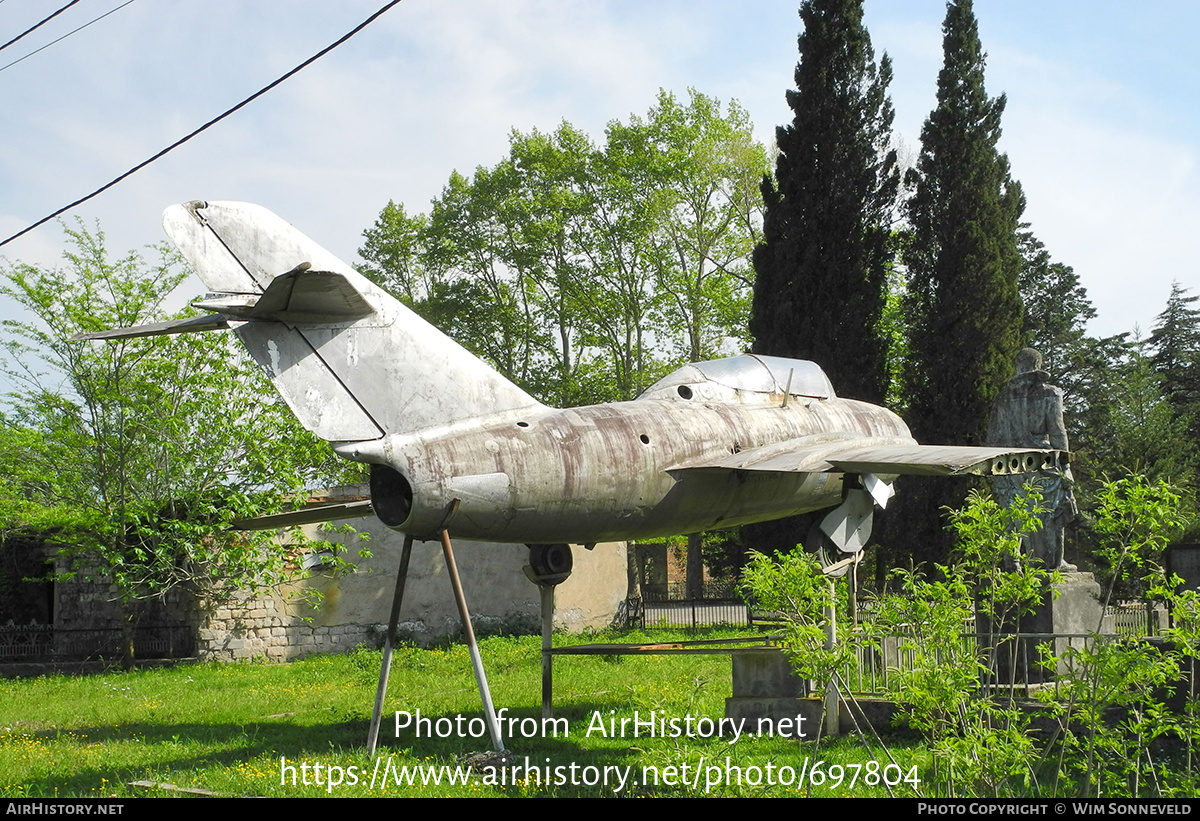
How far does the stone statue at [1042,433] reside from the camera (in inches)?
575

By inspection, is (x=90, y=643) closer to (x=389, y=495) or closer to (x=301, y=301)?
(x=389, y=495)

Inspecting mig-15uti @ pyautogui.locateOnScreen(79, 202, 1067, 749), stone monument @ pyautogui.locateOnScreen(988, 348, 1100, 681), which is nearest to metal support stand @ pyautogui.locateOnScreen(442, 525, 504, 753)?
mig-15uti @ pyautogui.locateOnScreen(79, 202, 1067, 749)

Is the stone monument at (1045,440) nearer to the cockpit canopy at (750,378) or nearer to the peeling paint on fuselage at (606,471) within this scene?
the cockpit canopy at (750,378)

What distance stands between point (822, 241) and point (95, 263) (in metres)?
18.6

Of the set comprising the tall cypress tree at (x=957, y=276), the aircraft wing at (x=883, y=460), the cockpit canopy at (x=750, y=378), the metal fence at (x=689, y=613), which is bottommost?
the metal fence at (x=689, y=613)

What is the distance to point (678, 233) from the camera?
39625 millimetres

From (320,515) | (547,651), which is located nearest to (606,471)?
(547,651)

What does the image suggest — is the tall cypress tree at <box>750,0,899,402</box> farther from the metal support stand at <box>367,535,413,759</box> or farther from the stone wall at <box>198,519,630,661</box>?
the metal support stand at <box>367,535,413,759</box>

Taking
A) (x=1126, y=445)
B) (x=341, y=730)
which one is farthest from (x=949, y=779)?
(x=1126, y=445)

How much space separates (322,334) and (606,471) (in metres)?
3.09

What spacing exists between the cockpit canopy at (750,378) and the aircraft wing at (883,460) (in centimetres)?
82

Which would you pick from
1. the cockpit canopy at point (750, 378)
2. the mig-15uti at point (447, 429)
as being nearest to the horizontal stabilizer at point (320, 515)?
the mig-15uti at point (447, 429)

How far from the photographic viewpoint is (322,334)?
32.7 feet
